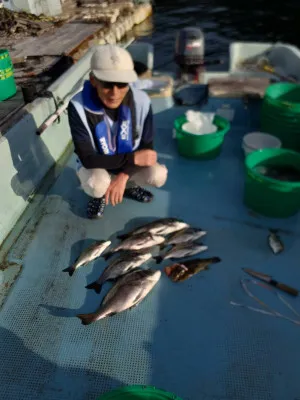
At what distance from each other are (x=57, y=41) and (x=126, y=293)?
1104 centimetres

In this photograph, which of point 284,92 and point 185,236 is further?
point 284,92

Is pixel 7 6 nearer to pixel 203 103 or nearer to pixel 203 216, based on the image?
pixel 203 103

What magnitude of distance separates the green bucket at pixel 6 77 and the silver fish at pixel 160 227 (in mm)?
4329

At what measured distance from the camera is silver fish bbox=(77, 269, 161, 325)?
2.87 metres

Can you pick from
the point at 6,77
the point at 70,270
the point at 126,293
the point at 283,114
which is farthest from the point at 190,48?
the point at 126,293

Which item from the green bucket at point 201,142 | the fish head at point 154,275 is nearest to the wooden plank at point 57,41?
the green bucket at point 201,142

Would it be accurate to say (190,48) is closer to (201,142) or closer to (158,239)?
(201,142)

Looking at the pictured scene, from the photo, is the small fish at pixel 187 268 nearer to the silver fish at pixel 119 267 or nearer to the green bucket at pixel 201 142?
the silver fish at pixel 119 267

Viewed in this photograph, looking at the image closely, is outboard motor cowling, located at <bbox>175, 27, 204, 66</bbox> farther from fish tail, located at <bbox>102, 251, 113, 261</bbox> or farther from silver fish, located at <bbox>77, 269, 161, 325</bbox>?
silver fish, located at <bbox>77, 269, 161, 325</bbox>

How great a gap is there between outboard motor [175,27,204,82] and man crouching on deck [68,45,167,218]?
366 centimetres

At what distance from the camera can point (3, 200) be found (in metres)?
3.74

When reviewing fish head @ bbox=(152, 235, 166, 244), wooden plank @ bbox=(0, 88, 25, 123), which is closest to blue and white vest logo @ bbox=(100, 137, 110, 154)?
fish head @ bbox=(152, 235, 166, 244)

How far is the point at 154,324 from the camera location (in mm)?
2896

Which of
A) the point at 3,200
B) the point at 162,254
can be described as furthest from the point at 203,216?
the point at 3,200
